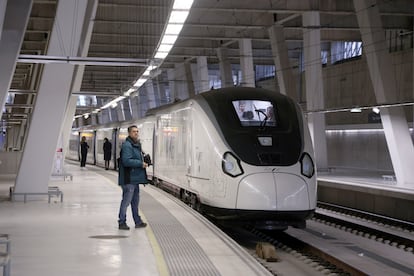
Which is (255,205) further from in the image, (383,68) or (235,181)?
(383,68)

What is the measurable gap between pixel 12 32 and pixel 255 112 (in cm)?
533

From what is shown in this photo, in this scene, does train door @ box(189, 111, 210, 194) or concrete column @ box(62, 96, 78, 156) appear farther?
concrete column @ box(62, 96, 78, 156)

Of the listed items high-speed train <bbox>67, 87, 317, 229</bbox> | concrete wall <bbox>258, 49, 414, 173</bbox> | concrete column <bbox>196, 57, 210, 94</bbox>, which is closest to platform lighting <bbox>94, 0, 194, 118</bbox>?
high-speed train <bbox>67, 87, 317, 229</bbox>

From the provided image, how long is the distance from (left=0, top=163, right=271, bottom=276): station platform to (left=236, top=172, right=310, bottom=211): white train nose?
30.5 inches

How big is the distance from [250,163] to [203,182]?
1628 millimetres

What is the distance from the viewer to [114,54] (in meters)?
35.6

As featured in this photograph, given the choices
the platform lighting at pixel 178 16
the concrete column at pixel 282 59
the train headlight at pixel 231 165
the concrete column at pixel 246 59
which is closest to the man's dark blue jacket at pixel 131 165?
the train headlight at pixel 231 165

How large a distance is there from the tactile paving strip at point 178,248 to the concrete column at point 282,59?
1671 cm

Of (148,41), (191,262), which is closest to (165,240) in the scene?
(191,262)

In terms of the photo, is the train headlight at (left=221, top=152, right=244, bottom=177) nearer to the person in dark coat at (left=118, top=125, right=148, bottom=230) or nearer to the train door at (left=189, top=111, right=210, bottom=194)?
the train door at (left=189, top=111, right=210, bottom=194)

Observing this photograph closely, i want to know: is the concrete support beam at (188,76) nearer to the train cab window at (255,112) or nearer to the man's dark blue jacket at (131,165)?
the train cab window at (255,112)

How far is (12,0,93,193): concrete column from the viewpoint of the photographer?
1364cm

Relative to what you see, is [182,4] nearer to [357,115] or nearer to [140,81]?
[140,81]

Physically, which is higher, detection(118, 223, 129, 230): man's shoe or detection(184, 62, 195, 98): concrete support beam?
detection(184, 62, 195, 98): concrete support beam
